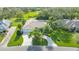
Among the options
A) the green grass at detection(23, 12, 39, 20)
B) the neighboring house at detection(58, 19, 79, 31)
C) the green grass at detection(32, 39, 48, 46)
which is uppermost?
the green grass at detection(23, 12, 39, 20)

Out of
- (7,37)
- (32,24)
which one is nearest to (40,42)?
(32,24)

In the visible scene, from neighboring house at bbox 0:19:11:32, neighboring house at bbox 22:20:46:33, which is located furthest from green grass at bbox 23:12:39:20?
neighboring house at bbox 0:19:11:32

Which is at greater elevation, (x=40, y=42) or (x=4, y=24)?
(x=4, y=24)

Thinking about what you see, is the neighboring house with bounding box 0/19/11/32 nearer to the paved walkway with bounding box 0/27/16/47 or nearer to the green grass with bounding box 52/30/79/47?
the paved walkway with bounding box 0/27/16/47

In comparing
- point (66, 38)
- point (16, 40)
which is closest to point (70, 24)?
point (66, 38)

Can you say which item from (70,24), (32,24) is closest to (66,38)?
(70,24)

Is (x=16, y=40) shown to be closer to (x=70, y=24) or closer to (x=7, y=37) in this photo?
(x=7, y=37)

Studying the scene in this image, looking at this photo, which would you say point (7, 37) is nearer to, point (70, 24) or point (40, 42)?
point (40, 42)

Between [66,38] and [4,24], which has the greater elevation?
[4,24]
